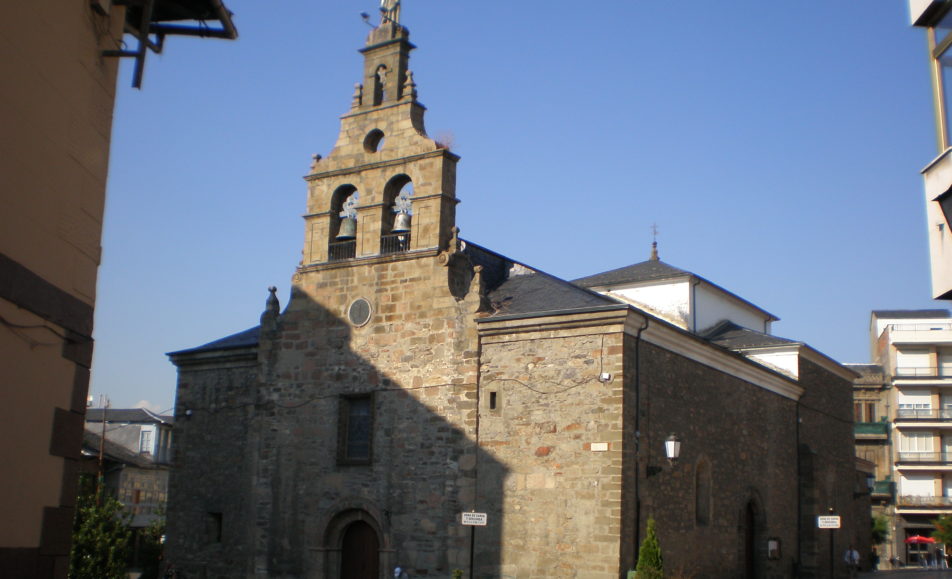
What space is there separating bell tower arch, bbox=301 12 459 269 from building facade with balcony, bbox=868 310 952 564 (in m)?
42.3

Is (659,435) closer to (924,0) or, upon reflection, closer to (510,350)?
(510,350)

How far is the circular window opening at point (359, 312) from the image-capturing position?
24000 millimetres

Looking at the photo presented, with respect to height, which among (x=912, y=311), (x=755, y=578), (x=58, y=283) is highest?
(x=912, y=311)

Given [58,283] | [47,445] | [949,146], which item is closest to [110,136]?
[58,283]

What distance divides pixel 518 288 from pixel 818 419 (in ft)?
44.3

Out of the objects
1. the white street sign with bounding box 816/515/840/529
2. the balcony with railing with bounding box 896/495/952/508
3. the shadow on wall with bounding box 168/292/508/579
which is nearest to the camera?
the shadow on wall with bounding box 168/292/508/579

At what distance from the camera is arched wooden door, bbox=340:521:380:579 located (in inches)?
898

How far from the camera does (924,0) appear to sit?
10430 mm

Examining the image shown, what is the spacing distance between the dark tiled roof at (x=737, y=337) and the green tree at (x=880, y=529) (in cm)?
2493

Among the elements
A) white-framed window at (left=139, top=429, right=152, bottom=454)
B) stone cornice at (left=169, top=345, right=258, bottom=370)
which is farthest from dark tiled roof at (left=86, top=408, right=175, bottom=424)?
stone cornice at (left=169, top=345, right=258, bottom=370)

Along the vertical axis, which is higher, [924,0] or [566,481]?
[924,0]

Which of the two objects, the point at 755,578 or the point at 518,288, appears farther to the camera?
the point at 755,578

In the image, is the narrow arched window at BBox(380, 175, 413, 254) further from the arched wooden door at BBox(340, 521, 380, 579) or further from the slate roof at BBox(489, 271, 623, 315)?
the arched wooden door at BBox(340, 521, 380, 579)

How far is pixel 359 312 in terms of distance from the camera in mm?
24125
